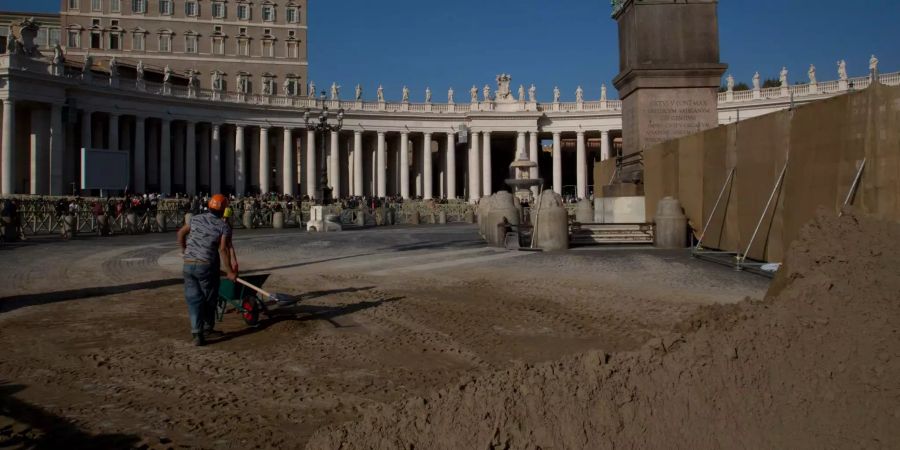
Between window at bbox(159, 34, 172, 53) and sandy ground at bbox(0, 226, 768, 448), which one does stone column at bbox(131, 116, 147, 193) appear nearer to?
window at bbox(159, 34, 172, 53)

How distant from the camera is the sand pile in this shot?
377 cm

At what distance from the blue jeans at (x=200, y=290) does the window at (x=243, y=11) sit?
9936 centimetres

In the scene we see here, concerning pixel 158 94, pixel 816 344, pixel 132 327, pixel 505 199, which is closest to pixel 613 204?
pixel 505 199

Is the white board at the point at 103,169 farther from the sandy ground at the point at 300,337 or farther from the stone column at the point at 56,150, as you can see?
the sandy ground at the point at 300,337

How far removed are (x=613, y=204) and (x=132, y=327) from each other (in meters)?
16.5

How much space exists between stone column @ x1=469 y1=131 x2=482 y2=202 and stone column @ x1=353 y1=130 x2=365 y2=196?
1503 cm

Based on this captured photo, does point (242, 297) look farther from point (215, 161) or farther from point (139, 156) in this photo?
point (215, 161)

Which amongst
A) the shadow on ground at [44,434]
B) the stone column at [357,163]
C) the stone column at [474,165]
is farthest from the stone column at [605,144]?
the shadow on ground at [44,434]

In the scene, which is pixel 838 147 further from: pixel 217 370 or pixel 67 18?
pixel 67 18

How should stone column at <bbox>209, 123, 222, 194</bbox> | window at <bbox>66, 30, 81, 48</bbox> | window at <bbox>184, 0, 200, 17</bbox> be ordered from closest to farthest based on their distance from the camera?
stone column at <bbox>209, 123, 222, 194</bbox>, window at <bbox>66, 30, 81, 48</bbox>, window at <bbox>184, 0, 200, 17</bbox>

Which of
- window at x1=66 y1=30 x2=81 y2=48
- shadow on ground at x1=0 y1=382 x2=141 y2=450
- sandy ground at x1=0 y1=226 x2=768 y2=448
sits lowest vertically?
shadow on ground at x1=0 y1=382 x2=141 y2=450

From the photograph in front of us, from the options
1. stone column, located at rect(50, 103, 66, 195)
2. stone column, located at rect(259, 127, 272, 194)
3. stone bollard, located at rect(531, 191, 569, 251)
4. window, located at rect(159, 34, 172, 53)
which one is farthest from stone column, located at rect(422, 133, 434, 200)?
stone bollard, located at rect(531, 191, 569, 251)

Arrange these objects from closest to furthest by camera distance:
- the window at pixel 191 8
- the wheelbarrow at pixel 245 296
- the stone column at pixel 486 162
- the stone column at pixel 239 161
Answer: the wheelbarrow at pixel 245 296
the stone column at pixel 239 161
the stone column at pixel 486 162
the window at pixel 191 8

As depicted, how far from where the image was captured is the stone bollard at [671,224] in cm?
A: 1773
